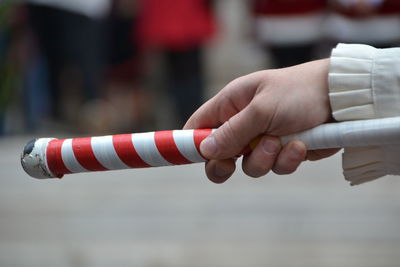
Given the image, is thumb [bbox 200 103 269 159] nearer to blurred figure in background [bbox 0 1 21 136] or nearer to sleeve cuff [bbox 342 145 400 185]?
sleeve cuff [bbox 342 145 400 185]

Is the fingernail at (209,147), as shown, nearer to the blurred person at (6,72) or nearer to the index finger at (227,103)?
the index finger at (227,103)

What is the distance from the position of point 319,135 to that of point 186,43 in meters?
2.54

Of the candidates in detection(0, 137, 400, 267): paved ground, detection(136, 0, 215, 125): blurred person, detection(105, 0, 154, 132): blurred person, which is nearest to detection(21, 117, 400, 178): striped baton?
detection(0, 137, 400, 267): paved ground

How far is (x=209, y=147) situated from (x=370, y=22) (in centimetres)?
206

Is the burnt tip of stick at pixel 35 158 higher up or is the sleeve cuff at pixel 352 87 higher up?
the sleeve cuff at pixel 352 87

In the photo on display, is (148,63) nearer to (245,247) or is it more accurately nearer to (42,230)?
(42,230)

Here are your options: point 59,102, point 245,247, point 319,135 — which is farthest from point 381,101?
point 59,102

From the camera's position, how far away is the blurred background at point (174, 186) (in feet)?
9.13

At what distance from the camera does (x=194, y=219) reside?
3.01 meters

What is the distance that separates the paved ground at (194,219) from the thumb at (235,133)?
153cm

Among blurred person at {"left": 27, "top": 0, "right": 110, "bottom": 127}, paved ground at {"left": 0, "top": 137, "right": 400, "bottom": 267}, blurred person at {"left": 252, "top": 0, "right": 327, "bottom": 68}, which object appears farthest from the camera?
blurred person at {"left": 27, "top": 0, "right": 110, "bottom": 127}

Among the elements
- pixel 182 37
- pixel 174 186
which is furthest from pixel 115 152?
pixel 182 37

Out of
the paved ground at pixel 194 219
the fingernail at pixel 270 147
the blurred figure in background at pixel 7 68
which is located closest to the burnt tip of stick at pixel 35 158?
the fingernail at pixel 270 147

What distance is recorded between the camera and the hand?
3.82ft
